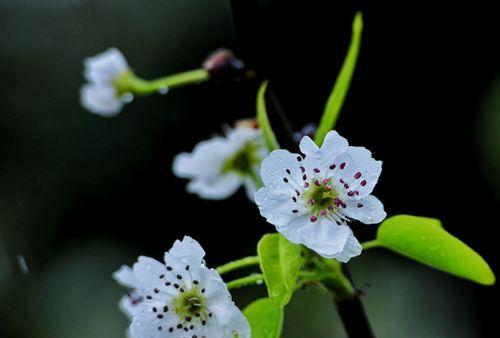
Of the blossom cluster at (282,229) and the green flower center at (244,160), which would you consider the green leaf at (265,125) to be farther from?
the green flower center at (244,160)

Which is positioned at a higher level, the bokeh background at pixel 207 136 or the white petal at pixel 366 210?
the white petal at pixel 366 210

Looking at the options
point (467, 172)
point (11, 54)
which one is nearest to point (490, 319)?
point (467, 172)

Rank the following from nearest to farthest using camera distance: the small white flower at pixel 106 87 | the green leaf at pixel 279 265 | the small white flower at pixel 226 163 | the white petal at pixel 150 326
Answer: the green leaf at pixel 279 265
the white petal at pixel 150 326
the small white flower at pixel 226 163
the small white flower at pixel 106 87

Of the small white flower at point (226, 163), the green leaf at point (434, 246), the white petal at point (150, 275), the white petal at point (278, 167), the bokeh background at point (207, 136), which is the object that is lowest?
the bokeh background at point (207, 136)

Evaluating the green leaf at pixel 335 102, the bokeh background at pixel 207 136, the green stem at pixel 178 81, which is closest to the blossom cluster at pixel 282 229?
the green leaf at pixel 335 102

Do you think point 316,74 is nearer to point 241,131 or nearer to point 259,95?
point 241,131

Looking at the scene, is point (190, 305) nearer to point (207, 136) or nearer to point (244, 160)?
point (244, 160)

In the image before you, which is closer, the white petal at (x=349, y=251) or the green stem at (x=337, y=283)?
the white petal at (x=349, y=251)

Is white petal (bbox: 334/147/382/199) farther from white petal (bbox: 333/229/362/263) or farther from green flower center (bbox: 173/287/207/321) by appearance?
green flower center (bbox: 173/287/207/321)
